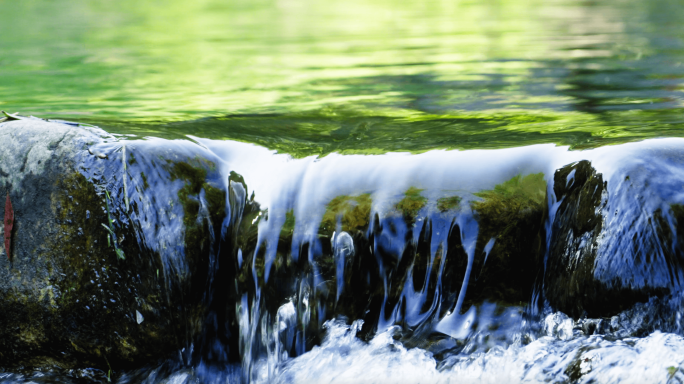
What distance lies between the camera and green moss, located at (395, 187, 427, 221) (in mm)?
3137

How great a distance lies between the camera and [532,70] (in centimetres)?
684

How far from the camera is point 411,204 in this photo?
10.4 ft

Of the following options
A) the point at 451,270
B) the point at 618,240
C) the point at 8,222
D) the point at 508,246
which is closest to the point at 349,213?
the point at 451,270

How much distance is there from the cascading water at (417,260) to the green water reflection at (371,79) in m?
0.47

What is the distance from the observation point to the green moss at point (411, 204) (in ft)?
10.3

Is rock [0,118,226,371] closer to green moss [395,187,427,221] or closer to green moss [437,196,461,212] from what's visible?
green moss [395,187,427,221]

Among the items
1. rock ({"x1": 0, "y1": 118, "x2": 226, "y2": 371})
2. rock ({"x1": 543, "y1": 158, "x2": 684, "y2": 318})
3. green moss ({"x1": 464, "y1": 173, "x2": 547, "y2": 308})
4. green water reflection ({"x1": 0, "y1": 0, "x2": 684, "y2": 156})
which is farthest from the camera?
green water reflection ({"x1": 0, "y1": 0, "x2": 684, "y2": 156})

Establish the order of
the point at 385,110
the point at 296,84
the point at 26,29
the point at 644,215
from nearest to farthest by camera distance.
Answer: the point at 644,215
the point at 385,110
the point at 296,84
the point at 26,29

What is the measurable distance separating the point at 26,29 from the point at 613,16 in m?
11.8

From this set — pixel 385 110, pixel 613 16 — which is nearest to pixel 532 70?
pixel 385 110

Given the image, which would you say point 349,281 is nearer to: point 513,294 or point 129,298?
point 513,294

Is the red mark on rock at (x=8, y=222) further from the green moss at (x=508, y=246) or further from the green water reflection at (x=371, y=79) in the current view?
the green moss at (x=508, y=246)

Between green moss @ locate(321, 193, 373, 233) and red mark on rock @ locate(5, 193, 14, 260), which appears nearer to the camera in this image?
green moss @ locate(321, 193, 373, 233)

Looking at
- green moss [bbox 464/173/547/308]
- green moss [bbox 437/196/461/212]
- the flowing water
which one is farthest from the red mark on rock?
green moss [bbox 464/173/547/308]
